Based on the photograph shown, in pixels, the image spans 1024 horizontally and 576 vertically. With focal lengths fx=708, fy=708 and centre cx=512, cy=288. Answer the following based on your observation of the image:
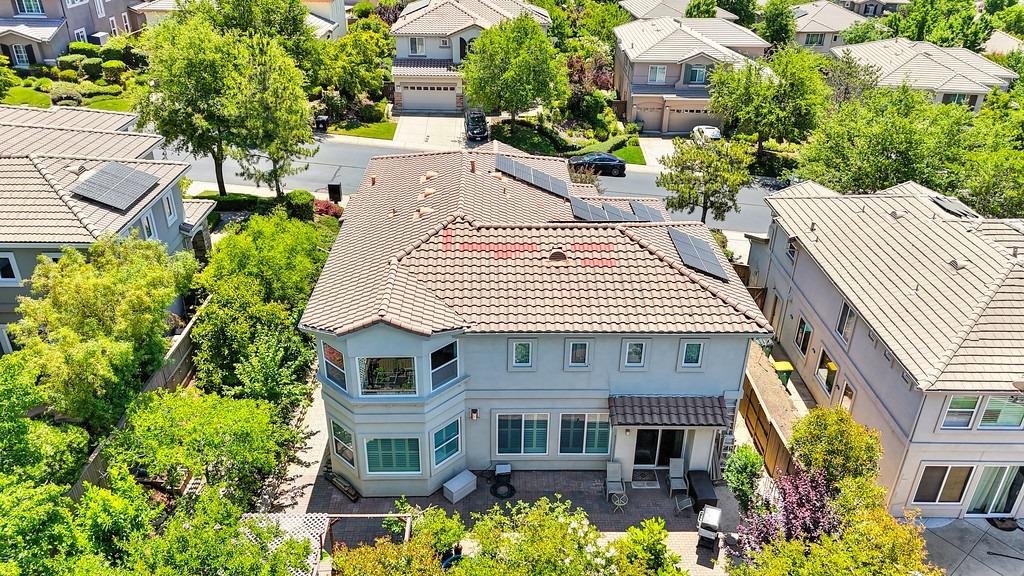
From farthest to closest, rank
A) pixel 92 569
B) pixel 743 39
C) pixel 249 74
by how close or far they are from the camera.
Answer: pixel 743 39 < pixel 249 74 < pixel 92 569

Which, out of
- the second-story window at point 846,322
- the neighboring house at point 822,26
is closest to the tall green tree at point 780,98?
the second-story window at point 846,322

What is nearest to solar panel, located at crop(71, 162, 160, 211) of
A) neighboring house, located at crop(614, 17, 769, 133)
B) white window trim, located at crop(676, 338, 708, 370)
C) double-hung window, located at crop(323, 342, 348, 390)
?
double-hung window, located at crop(323, 342, 348, 390)

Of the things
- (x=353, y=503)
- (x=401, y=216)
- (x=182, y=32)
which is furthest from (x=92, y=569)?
(x=182, y=32)

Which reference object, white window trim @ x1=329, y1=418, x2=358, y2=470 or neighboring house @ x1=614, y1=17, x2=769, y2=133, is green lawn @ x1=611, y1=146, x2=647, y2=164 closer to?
neighboring house @ x1=614, y1=17, x2=769, y2=133

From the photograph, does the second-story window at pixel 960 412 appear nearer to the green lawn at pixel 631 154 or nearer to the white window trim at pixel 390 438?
the white window trim at pixel 390 438

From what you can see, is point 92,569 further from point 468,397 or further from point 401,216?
point 401,216

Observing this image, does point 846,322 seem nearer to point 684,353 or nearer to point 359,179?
point 684,353
